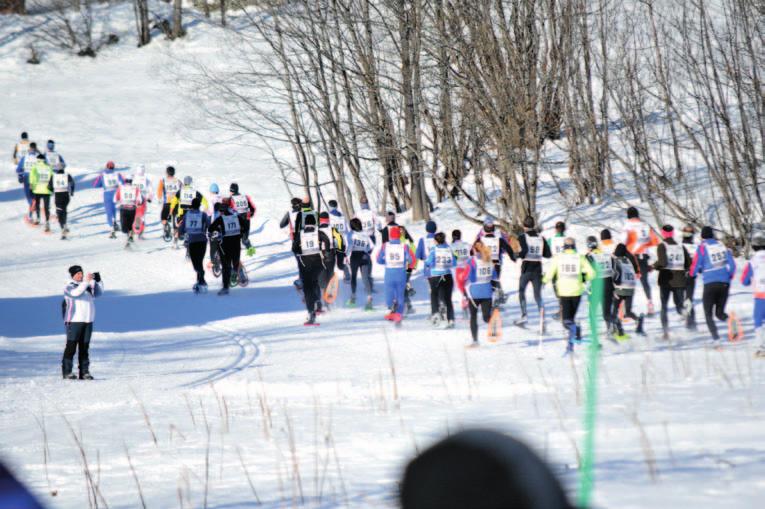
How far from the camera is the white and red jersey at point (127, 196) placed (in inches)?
918

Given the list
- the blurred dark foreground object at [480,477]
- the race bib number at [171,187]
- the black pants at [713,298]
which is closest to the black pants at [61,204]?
the race bib number at [171,187]

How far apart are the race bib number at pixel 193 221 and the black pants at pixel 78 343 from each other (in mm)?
6929

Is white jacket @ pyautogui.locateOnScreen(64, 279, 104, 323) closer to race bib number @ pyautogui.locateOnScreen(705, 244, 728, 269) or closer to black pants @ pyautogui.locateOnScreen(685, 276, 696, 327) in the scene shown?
race bib number @ pyautogui.locateOnScreen(705, 244, 728, 269)

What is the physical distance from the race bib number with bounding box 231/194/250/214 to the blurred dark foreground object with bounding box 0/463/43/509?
20.6 meters

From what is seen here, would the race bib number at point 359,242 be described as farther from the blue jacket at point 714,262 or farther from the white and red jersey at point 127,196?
the white and red jersey at point 127,196

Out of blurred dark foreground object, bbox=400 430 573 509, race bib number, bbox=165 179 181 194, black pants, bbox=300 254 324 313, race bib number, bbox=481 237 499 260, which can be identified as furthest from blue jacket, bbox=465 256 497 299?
blurred dark foreground object, bbox=400 430 573 509

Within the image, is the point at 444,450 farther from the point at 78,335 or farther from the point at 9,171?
the point at 9,171

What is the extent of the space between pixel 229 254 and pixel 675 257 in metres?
9.22

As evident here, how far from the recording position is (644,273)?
16.8 m

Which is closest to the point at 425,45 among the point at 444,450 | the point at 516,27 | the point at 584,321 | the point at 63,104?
the point at 516,27

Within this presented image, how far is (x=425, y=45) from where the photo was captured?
79.8 ft

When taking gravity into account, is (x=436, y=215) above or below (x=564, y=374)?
above

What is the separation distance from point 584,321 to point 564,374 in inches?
188

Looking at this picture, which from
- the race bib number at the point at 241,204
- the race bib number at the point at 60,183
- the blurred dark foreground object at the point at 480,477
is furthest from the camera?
the race bib number at the point at 60,183
